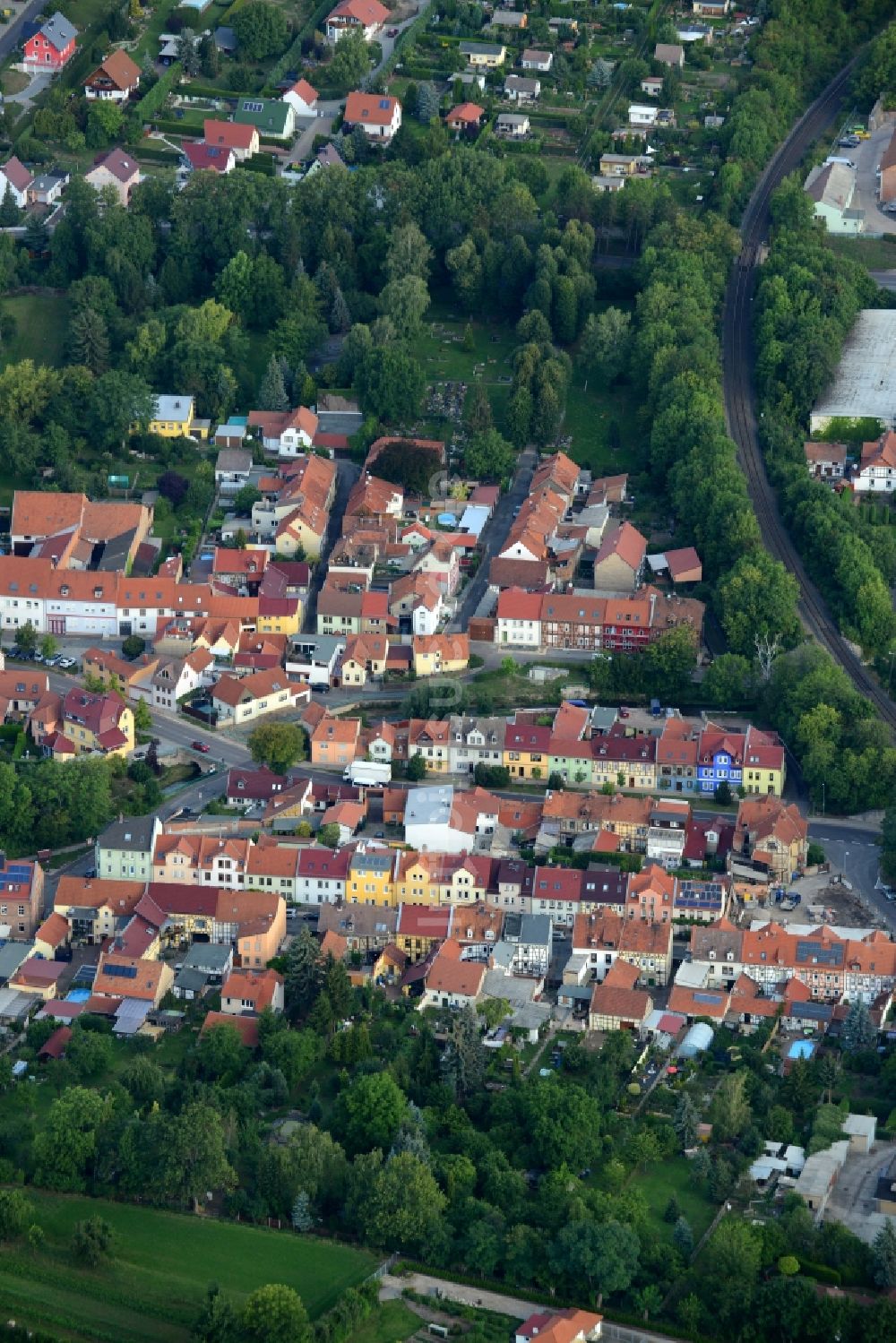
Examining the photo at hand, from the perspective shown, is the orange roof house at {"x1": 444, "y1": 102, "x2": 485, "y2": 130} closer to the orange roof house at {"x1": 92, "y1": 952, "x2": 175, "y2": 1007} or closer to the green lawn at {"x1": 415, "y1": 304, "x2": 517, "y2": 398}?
the green lawn at {"x1": 415, "y1": 304, "x2": 517, "y2": 398}

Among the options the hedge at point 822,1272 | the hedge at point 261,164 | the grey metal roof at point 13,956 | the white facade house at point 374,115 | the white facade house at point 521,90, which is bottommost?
the grey metal roof at point 13,956

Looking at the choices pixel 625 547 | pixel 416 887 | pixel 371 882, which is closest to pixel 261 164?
pixel 625 547

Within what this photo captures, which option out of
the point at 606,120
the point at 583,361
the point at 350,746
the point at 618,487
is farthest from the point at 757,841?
the point at 606,120

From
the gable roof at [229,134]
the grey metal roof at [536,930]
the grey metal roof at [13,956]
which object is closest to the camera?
the grey metal roof at [13,956]

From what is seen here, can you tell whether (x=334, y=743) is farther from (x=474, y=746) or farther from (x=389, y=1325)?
(x=389, y=1325)

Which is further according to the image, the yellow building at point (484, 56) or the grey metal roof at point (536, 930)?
the yellow building at point (484, 56)

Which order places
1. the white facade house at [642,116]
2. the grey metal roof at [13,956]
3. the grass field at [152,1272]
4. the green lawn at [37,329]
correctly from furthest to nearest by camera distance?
1. the white facade house at [642,116]
2. the green lawn at [37,329]
3. the grey metal roof at [13,956]
4. the grass field at [152,1272]

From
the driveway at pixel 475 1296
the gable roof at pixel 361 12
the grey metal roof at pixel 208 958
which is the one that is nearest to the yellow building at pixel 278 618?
the grey metal roof at pixel 208 958

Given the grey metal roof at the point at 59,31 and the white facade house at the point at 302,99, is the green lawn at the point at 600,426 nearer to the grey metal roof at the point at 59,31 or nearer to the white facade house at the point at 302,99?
the white facade house at the point at 302,99

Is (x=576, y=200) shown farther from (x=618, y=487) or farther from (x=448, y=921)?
(x=448, y=921)
